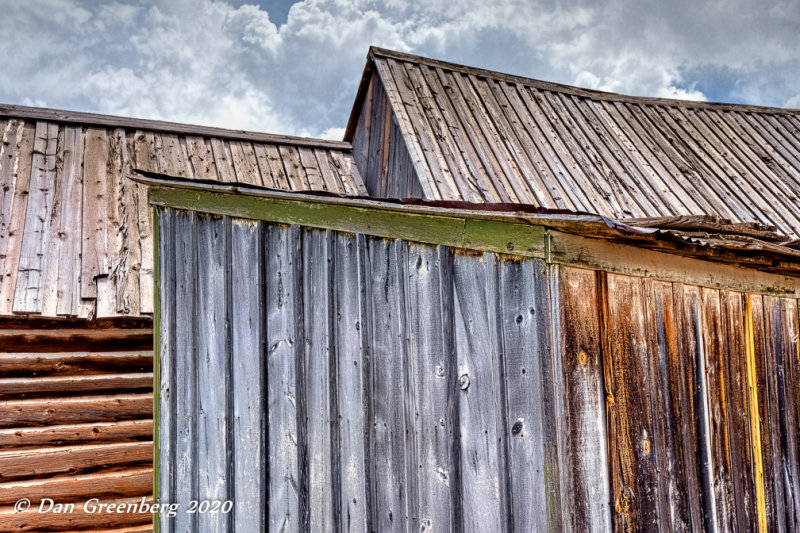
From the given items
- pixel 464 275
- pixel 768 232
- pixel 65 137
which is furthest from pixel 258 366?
pixel 65 137

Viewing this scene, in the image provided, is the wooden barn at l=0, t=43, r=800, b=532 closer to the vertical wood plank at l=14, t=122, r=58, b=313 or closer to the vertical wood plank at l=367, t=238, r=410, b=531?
the vertical wood plank at l=367, t=238, r=410, b=531

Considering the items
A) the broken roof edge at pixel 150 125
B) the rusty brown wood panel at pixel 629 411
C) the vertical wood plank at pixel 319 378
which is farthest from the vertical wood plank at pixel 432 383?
the broken roof edge at pixel 150 125

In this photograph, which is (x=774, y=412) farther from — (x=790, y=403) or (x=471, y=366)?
(x=471, y=366)

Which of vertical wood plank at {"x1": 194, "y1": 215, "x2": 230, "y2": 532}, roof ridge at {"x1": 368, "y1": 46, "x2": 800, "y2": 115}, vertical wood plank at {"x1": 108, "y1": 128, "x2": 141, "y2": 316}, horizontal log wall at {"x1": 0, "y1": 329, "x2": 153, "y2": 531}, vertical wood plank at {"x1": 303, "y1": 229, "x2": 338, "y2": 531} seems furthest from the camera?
roof ridge at {"x1": 368, "y1": 46, "x2": 800, "y2": 115}

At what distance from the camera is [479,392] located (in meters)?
2.89

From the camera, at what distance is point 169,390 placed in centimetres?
369

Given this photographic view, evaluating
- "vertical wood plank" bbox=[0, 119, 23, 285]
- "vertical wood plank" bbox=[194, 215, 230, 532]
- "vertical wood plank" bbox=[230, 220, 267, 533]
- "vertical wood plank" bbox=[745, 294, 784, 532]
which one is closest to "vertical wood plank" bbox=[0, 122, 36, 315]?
"vertical wood plank" bbox=[0, 119, 23, 285]

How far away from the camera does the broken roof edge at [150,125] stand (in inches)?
314

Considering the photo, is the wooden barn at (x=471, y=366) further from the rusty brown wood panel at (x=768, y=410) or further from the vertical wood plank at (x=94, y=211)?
the vertical wood plank at (x=94, y=211)

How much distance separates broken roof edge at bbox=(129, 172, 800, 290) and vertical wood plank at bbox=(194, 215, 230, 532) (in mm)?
228

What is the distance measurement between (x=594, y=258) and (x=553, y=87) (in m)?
7.28

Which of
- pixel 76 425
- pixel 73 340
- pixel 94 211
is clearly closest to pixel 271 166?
pixel 94 211

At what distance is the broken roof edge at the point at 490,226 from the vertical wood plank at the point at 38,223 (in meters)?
2.84

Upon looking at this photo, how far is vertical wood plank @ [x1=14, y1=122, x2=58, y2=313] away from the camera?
570cm
